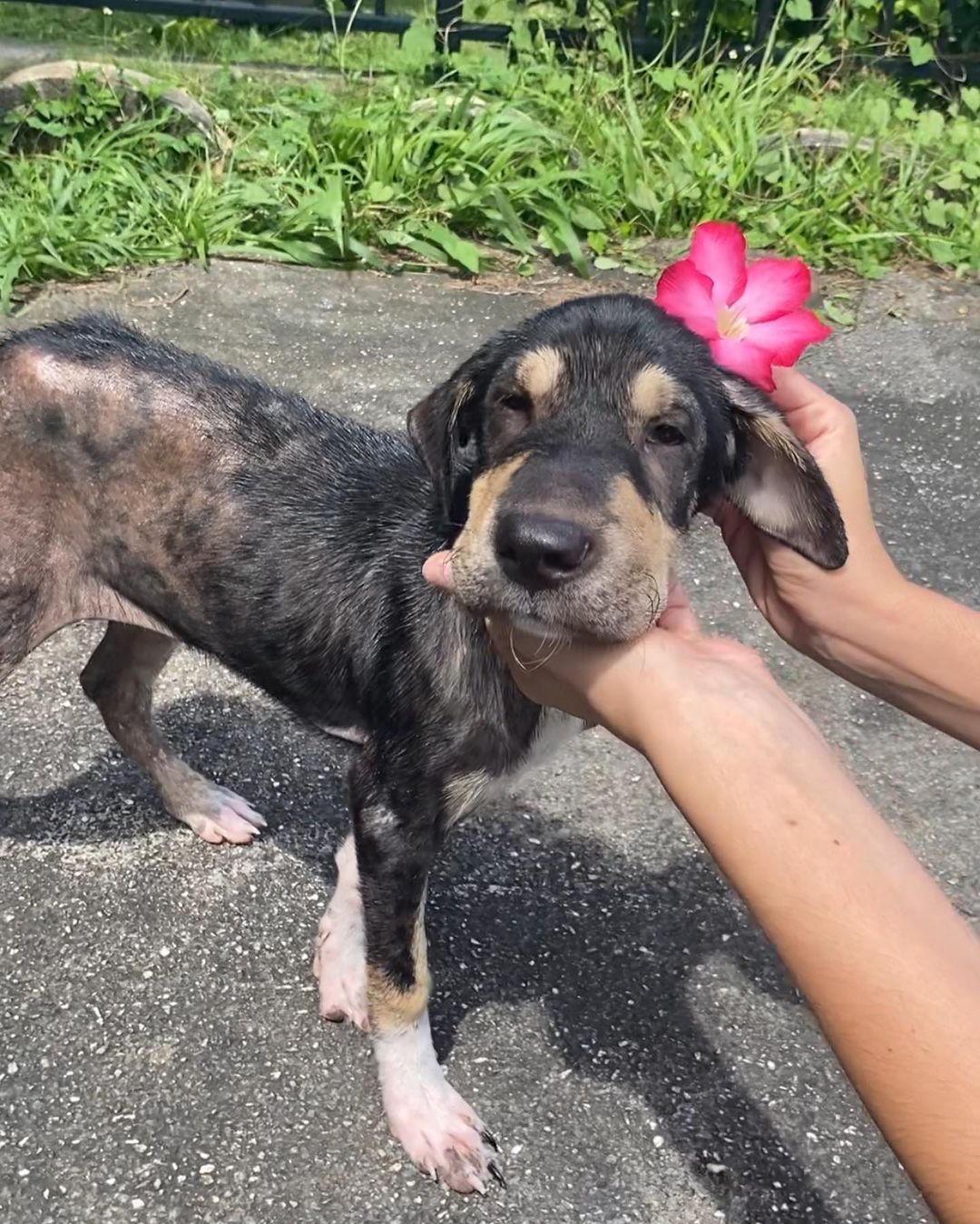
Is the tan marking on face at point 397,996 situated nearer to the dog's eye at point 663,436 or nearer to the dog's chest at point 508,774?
the dog's chest at point 508,774

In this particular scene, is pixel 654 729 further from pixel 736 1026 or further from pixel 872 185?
pixel 872 185

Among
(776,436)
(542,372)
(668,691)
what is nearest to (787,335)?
(776,436)

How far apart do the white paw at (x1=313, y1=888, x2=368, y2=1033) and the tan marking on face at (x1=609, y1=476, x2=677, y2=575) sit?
4.75 ft

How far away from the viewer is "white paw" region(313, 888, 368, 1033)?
10.5ft

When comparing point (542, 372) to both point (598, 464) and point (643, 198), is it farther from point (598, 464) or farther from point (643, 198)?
point (643, 198)

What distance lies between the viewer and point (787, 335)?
8.23ft

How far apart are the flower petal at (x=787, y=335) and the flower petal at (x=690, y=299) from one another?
0.10 meters

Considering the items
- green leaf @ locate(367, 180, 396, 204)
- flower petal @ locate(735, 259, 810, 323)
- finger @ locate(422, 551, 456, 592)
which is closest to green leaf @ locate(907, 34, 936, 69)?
green leaf @ locate(367, 180, 396, 204)

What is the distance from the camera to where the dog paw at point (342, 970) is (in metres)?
3.20

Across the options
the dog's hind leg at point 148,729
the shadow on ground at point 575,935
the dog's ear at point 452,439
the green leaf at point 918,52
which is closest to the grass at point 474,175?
the green leaf at point 918,52

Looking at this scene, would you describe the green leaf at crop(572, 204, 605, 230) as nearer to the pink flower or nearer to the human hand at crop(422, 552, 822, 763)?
the pink flower

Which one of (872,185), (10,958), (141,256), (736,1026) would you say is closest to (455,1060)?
(736,1026)

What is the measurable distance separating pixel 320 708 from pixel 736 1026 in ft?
4.60

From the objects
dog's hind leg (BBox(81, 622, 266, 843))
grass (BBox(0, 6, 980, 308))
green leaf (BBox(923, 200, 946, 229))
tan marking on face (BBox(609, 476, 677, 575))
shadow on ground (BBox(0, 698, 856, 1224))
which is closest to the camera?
tan marking on face (BBox(609, 476, 677, 575))
